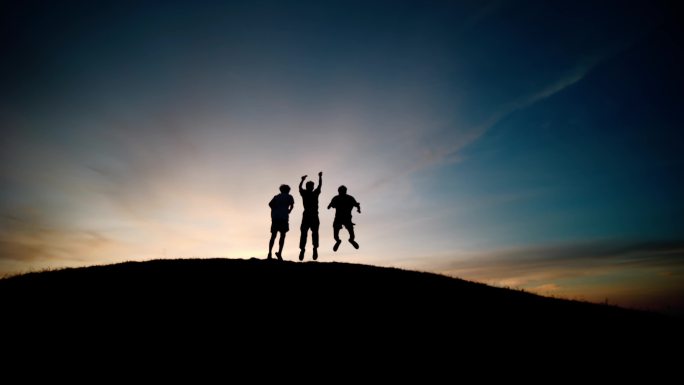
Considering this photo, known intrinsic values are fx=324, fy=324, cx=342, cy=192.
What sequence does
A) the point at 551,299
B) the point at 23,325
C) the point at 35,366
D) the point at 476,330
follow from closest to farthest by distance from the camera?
the point at 35,366 < the point at 23,325 < the point at 476,330 < the point at 551,299

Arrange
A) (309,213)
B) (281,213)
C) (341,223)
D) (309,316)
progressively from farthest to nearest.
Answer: (341,223) < (309,213) < (281,213) < (309,316)

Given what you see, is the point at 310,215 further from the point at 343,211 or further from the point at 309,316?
the point at 309,316

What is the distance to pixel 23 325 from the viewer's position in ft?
25.4

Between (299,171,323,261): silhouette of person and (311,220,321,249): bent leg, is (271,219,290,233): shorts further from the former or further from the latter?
(311,220,321,249): bent leg

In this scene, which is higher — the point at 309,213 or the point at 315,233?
the point at 309,213

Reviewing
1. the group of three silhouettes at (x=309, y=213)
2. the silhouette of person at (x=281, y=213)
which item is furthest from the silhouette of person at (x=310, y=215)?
the silhouette of person at (x=281, y=213)

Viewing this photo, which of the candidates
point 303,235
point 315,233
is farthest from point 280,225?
point 315,233

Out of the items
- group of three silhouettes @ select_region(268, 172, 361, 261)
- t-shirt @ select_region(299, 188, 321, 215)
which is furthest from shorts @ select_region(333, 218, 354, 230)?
t-shirt @ select_region(299, 188, 321, 215)

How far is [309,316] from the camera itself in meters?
8.54

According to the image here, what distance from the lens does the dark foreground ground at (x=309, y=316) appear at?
7316mm

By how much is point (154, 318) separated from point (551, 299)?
50.7 feet

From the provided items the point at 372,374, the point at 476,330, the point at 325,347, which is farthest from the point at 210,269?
the point at 476,330

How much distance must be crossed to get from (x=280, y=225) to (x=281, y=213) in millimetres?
508

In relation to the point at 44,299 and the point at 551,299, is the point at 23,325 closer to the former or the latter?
the point at 44,299
